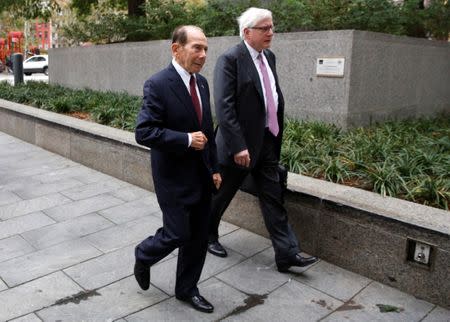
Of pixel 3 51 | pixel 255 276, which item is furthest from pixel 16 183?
pixel 3 51

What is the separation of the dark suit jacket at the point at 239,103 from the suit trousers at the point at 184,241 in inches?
22.1

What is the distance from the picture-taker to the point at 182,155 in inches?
119

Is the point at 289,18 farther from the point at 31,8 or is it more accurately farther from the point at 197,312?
the point at 31,8

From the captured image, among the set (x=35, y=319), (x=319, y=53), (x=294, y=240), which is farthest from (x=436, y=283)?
(x=319, y=53)

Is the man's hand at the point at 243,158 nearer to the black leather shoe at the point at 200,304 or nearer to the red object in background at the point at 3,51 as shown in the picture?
the black leather shoe at the point at 200,304

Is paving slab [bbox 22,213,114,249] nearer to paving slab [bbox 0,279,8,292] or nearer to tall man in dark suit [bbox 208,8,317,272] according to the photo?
paving slab [bbox 0,279,8,292]

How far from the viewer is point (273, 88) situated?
3.72 meters

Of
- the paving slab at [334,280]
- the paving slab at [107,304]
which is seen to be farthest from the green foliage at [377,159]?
the paving slab at [107,304]

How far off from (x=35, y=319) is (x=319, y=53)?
17.2 ft

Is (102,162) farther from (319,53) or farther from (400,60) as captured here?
(400,60)

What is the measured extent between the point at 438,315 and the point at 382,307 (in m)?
0.37

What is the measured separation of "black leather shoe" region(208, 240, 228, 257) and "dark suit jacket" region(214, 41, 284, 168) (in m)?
0.93

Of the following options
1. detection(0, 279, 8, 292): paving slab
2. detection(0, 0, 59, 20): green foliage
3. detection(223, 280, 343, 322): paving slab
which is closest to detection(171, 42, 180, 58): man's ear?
detection(223, 280, 343, 322): paving slab

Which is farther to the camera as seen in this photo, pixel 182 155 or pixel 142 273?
pixel 142 273
